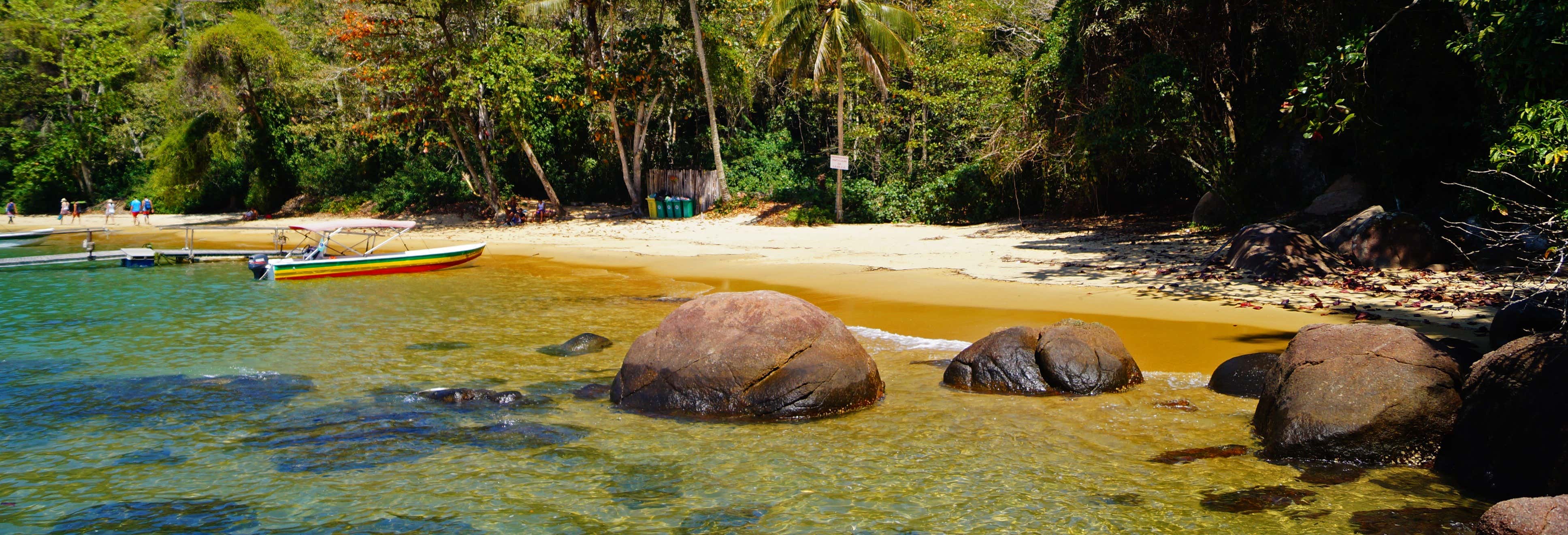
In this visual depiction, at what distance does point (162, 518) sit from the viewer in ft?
19.8

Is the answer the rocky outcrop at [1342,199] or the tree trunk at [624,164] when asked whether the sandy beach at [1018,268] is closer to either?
the tree trunk at [624,164]

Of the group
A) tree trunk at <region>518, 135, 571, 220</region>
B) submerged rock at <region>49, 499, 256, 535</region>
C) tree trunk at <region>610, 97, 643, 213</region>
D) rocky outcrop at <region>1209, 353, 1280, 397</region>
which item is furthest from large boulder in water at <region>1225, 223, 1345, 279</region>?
tree trunk at <region>518, 135, 571, 220</region>

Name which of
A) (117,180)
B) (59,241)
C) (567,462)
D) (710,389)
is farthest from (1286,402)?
(117,180)

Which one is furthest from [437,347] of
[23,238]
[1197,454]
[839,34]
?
[23,238]

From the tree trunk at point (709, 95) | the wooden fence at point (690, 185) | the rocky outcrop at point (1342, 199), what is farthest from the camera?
the wooden fence at point (690, 185)

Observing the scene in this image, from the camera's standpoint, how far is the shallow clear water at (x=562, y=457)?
19.3 feet

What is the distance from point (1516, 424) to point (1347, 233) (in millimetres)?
9848

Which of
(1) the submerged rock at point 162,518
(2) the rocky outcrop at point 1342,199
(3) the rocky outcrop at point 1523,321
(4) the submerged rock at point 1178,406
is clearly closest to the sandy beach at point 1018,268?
(2) the rocky outcrop at point 1342,199

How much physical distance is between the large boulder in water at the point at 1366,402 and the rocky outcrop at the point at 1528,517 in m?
1.58

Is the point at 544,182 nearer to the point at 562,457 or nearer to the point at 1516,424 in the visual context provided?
the point at 562,457

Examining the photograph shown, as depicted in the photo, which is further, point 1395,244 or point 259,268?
point 259,268

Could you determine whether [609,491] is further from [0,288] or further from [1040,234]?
[0,288]

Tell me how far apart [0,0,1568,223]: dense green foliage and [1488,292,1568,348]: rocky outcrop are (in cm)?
292

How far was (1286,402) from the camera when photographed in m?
6.77
